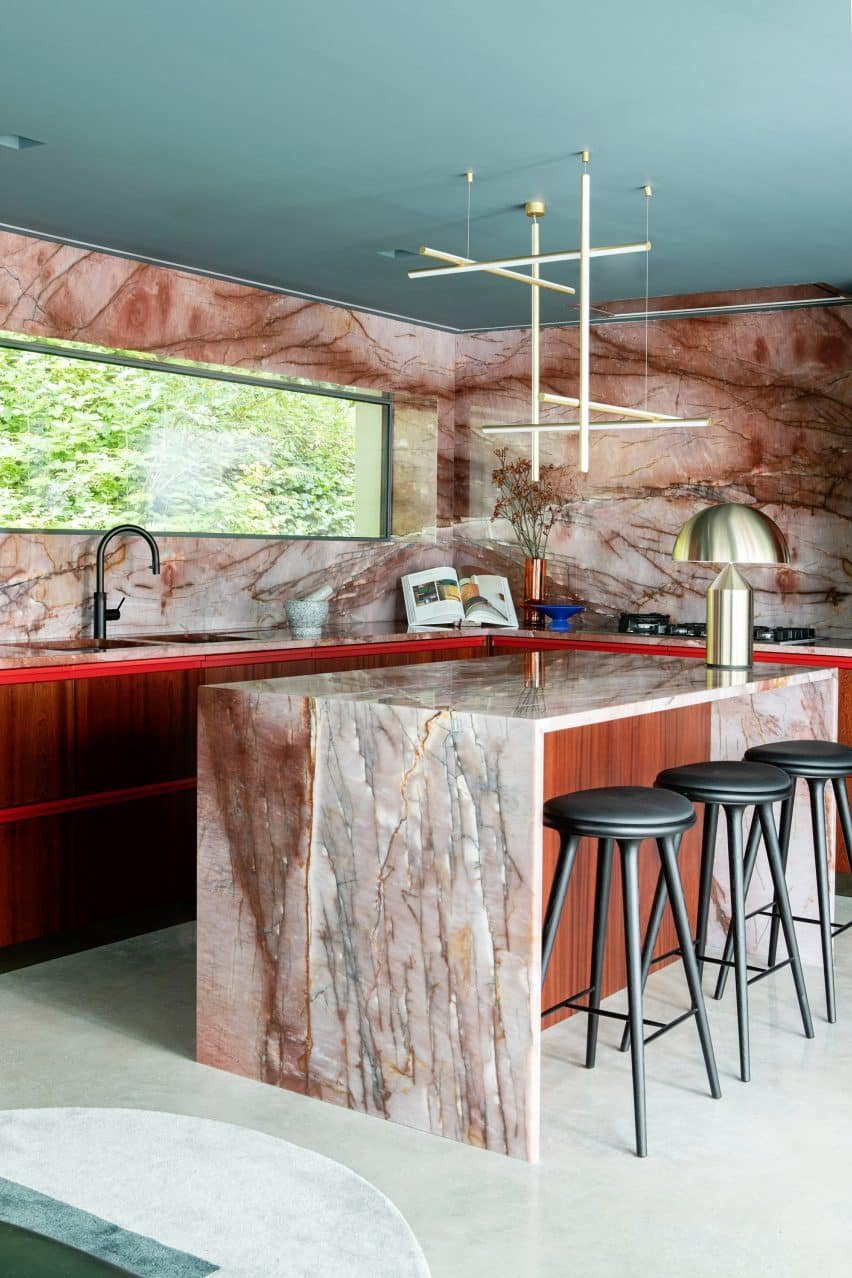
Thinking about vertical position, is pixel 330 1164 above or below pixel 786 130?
below

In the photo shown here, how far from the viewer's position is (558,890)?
3.12m

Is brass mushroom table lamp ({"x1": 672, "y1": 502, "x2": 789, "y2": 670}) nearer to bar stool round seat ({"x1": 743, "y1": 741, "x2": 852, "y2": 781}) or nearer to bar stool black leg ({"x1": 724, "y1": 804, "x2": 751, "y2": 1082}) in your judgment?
bar stool round seat ({"x1": 743, "y1": 741, "x2": 852, "y2": 781})

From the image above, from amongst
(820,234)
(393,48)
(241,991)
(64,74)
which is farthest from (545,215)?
(241,991)

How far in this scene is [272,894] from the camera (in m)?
3.19

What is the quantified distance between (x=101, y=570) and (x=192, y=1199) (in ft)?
9.48

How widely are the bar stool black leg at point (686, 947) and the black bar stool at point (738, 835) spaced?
0.16 m

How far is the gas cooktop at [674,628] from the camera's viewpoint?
5586 mm

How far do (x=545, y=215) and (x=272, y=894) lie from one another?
254cm

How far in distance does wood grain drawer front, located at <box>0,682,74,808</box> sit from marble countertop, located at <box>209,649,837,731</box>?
3.25ft

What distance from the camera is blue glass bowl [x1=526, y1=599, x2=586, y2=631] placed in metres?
6.29

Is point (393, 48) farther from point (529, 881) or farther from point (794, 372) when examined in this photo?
point (794, 372)

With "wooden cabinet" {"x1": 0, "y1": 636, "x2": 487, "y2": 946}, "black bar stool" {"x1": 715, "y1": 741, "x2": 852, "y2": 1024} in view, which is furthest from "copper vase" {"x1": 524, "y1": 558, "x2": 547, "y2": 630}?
"black bar stool" {"x1": 715, "y1": 741, "x2": 852, "y2": 1024}

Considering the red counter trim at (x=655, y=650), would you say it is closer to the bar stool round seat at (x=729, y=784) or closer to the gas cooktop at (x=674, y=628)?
the gas cooktop at (x=674, y=628)

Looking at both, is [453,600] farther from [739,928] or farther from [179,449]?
[739,928]
